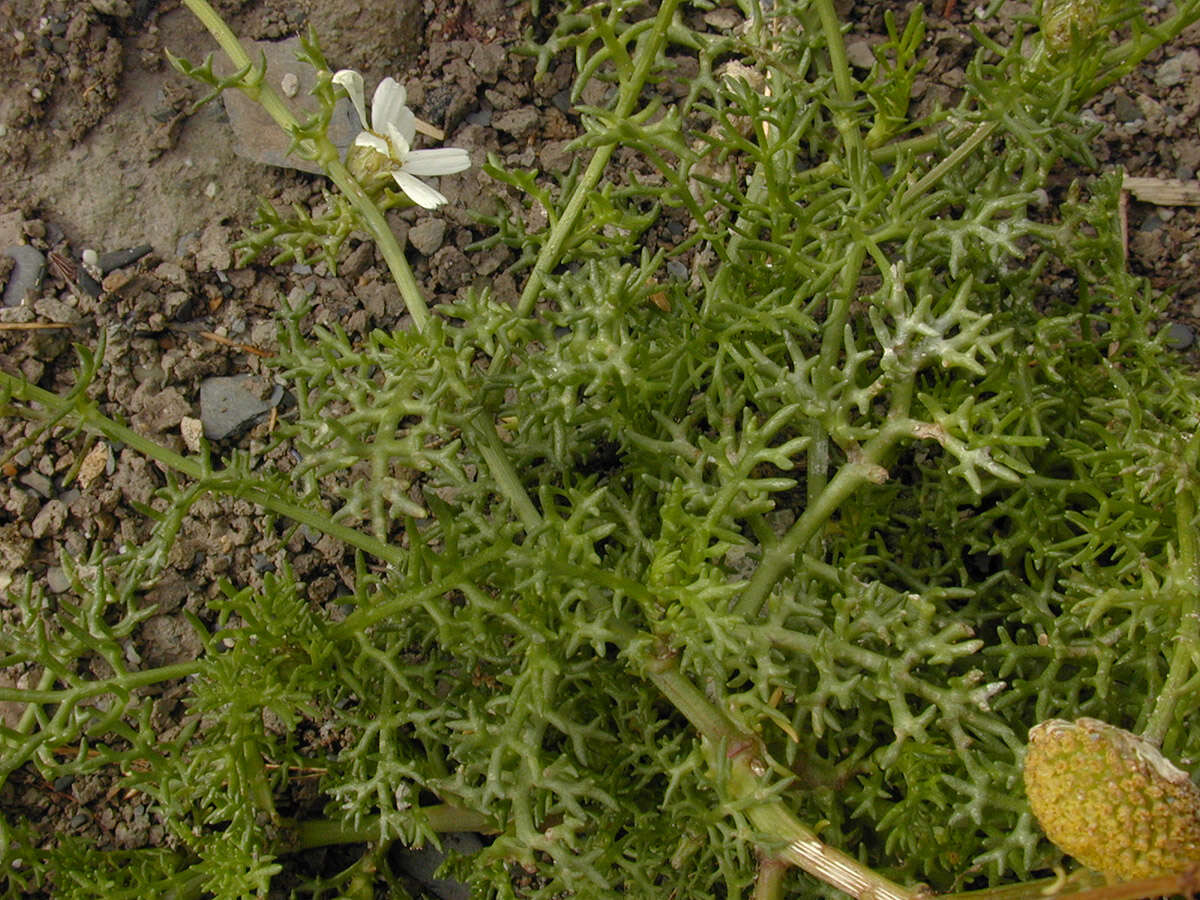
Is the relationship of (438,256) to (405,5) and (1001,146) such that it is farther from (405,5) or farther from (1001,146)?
(1001,146)

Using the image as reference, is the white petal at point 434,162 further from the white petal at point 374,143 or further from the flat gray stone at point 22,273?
the flat gray stone at point 22,273

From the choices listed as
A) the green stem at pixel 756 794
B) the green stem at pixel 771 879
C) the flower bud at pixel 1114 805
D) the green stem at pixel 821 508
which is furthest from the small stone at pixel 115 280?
the flower bud at pixel 1114 805

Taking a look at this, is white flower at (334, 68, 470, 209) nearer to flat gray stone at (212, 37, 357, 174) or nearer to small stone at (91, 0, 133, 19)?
flat gray stone at (212, 37, 357, 174)

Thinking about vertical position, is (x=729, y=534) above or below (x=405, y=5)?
below

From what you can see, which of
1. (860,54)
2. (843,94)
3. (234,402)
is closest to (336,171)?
(234,402)

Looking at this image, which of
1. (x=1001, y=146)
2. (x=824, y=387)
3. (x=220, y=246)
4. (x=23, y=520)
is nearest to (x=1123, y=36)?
(x=1001, y=146)

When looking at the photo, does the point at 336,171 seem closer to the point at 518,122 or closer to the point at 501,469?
the point at 501,469
